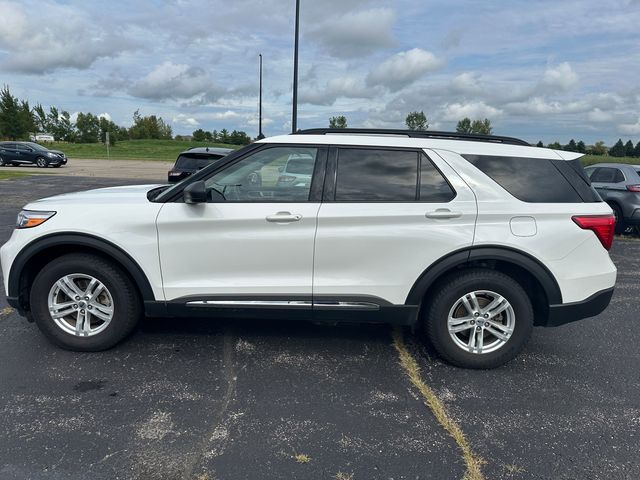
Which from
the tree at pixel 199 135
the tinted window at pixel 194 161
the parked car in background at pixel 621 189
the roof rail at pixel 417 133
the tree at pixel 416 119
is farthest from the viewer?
the tree at pixel 199 135

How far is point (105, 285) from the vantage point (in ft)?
12.1

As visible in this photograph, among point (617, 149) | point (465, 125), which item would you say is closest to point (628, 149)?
point (617, 149)

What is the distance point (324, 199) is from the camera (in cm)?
358

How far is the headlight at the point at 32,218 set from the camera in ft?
12.0

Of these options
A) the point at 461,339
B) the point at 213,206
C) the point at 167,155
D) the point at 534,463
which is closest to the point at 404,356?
the point at 461,339

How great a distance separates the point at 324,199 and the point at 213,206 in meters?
0.82

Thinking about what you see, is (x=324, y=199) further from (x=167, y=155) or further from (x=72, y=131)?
(x=72, y=131)

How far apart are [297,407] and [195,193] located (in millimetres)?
1627

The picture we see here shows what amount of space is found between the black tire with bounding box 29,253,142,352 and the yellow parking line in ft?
7.09

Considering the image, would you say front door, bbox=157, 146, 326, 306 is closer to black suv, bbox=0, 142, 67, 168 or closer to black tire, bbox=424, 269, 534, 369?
black tire, bbox=424, 269, 534, 369

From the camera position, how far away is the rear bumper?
3.61 metres

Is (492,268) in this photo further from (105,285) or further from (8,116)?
(8,116)

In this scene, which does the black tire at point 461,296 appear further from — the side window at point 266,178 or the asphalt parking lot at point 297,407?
the side window at point 266,178

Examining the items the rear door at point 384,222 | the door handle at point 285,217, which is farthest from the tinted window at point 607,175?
the door handle at point 285,217
